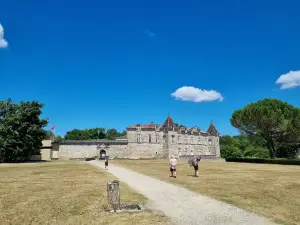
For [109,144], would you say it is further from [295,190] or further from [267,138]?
[295,190]

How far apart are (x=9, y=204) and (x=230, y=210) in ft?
26.7

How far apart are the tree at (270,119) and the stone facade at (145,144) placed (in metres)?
24.7

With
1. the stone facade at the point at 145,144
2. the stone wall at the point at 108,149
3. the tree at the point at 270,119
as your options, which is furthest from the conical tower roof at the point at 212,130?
the tree at the point at 270,119

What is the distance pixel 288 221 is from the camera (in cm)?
845

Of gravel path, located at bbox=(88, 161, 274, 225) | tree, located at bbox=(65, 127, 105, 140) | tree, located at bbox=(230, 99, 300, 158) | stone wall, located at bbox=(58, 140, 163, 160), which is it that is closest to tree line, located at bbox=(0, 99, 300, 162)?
tree, located at bbox=(230, 99, 300, 158)

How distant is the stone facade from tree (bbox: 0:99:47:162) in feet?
47.0

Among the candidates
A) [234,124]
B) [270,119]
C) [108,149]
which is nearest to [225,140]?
[108,149]

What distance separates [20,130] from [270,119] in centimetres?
4152

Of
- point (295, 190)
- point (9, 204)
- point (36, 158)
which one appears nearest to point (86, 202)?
point (9, 204)

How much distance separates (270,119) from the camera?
46.8 metres

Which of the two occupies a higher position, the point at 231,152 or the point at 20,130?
the point at 20,130

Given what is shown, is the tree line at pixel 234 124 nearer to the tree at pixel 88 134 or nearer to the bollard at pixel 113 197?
the bollard at pixel 113 197

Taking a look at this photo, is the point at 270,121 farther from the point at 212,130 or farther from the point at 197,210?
the point at 197,210

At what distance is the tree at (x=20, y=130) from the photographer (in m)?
48.5
